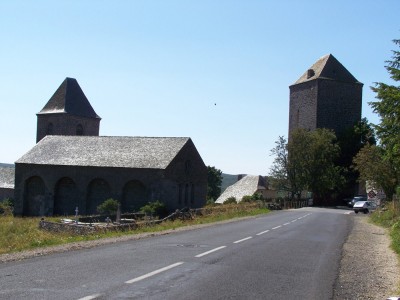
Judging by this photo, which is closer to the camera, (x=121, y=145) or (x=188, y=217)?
(x=188, y=217)

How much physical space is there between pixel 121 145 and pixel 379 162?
25.5 m

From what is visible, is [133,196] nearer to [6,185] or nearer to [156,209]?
[156,209]

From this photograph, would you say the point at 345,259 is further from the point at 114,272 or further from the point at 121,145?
the point at 121,145

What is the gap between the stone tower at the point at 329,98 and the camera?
269ft

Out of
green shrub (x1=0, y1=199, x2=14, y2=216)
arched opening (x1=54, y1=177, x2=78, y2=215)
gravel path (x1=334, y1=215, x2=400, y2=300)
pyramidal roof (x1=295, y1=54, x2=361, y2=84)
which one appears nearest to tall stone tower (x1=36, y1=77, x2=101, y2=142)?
green shrub (x1=0, y1=199, x2=14, y2=216)

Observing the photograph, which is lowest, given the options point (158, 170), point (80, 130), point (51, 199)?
point (51, 199)

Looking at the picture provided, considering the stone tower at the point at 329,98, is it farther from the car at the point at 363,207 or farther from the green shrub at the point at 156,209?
the green shrub at the point at 156,209

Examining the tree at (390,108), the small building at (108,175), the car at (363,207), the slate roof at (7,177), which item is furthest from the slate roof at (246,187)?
the tree at (390,108)

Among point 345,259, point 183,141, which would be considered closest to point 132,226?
point 345,259

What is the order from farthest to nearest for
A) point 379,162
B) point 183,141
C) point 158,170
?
point 183,141 → point 158,170 → point 379,162

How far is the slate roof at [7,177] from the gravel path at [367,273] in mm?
62993

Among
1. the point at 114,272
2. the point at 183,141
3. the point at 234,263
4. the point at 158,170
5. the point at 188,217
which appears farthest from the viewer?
the point at 183,141

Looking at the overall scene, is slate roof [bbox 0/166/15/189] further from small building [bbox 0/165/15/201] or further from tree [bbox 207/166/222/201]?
tree [bbox 207/166/222/201]

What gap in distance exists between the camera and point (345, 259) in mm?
13102
